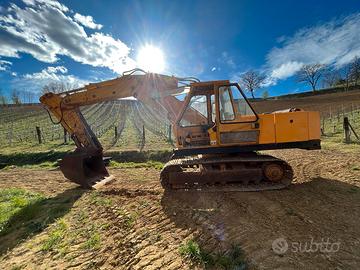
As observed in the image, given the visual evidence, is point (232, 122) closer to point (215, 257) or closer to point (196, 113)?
point (196, 113)

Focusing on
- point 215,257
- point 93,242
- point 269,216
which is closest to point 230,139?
point 269,216

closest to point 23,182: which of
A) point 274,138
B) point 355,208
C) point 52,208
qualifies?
point 52,208

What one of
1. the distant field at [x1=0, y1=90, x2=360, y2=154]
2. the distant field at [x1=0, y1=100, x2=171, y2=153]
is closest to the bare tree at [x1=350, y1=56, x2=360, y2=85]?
the distant field at [x1=0, y1=90, x2=360, y2=154]

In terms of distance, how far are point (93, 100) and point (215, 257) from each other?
6.19 metres

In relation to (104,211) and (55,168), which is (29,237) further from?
(55,168)

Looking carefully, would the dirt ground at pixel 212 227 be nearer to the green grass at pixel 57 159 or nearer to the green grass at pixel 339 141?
the green grass at pixel 57 159

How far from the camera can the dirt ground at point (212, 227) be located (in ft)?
10.5

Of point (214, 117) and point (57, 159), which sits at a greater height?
point (214, 117)

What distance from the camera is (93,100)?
24.1ft

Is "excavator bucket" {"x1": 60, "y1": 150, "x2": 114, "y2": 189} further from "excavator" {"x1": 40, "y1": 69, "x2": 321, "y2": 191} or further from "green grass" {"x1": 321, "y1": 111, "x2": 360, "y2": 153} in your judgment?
"green grass" {"x1": 321, "y1": 111, "x2": 360, "y2": 153}

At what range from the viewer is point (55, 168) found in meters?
11.6

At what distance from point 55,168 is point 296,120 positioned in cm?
1167

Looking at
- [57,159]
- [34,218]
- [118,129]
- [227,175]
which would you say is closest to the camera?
[34,218]

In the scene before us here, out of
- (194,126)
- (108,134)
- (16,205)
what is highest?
(194,126)
